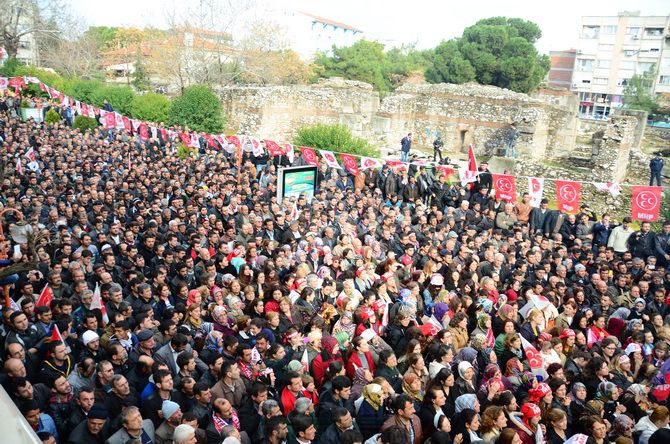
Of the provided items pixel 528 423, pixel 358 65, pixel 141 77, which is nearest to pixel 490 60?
pixel 358 65

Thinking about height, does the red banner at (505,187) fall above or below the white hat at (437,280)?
above

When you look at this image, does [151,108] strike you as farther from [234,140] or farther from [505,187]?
[505,187]

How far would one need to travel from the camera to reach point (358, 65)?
159 ft

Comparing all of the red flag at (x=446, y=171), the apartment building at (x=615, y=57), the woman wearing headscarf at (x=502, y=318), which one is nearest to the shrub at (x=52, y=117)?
the red flag at (x=446, y=171)

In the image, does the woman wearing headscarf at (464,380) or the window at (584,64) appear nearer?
the woman wearing headscarf at (464,380)

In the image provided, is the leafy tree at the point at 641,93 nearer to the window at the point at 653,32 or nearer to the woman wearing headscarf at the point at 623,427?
the window at the point at 653,32

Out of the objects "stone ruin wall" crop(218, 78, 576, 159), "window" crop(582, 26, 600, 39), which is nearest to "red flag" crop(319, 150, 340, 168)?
"stone ruin wall" crop(218, 78, 576, 159)

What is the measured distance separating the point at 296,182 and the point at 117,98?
73.2 ft

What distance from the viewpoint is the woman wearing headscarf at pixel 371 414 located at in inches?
195

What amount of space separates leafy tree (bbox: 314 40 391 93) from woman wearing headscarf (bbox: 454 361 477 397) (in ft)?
147

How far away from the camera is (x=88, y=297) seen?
22.7 ft

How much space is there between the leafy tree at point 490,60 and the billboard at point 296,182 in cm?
3567

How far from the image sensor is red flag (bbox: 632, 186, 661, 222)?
11.6m

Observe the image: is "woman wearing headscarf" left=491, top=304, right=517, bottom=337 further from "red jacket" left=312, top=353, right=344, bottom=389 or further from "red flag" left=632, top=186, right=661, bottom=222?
"red flag" left=632, top=186, right=661, bottom=222
